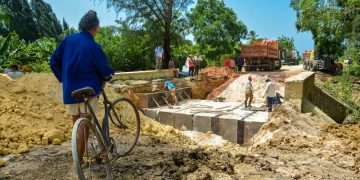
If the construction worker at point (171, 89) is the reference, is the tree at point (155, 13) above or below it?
above

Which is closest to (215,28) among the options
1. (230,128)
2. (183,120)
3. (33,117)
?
(183,120)

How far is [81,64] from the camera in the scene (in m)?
4.30

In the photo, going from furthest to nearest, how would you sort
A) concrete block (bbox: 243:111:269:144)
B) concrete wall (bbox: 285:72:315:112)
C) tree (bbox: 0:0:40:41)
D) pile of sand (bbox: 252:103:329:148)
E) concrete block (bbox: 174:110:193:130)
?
tree (bbox: 0:0:40:41) < concrete block (bbox: 174:110:193:130) < concrete block (bbox: 243:111:269:144) < concrete wall (bbox: 285:72:315:112) < pile of sand (bbox: 252:103:329:148)

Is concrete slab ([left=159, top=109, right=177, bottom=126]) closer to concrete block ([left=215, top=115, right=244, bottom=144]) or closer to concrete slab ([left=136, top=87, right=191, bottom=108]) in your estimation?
concrete slab ([left=136, top=87, right=191, bottom=108])

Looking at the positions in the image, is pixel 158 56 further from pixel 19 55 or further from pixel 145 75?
pixel 19 55

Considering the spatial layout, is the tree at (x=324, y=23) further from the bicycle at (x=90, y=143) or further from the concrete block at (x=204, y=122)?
the bicycle at (x=90, y=143)

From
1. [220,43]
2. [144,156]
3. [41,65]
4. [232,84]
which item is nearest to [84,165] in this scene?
[144,156]

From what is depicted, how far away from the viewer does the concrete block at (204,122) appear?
14.3m

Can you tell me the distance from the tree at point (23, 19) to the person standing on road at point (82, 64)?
1254 inches

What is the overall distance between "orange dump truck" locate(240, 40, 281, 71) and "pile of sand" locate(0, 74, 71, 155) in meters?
18.6

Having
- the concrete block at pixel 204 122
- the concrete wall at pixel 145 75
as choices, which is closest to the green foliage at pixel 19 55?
the concrete wall at pixel 145 75

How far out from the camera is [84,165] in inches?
178

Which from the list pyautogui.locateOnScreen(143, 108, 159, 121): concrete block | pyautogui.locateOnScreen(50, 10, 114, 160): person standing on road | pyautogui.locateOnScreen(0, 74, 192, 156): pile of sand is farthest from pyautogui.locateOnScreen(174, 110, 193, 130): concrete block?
pyautogui.locateOnScreen(50, 10, 114, 160): person standing on road

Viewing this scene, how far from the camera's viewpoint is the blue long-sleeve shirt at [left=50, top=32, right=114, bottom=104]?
14.1ft
